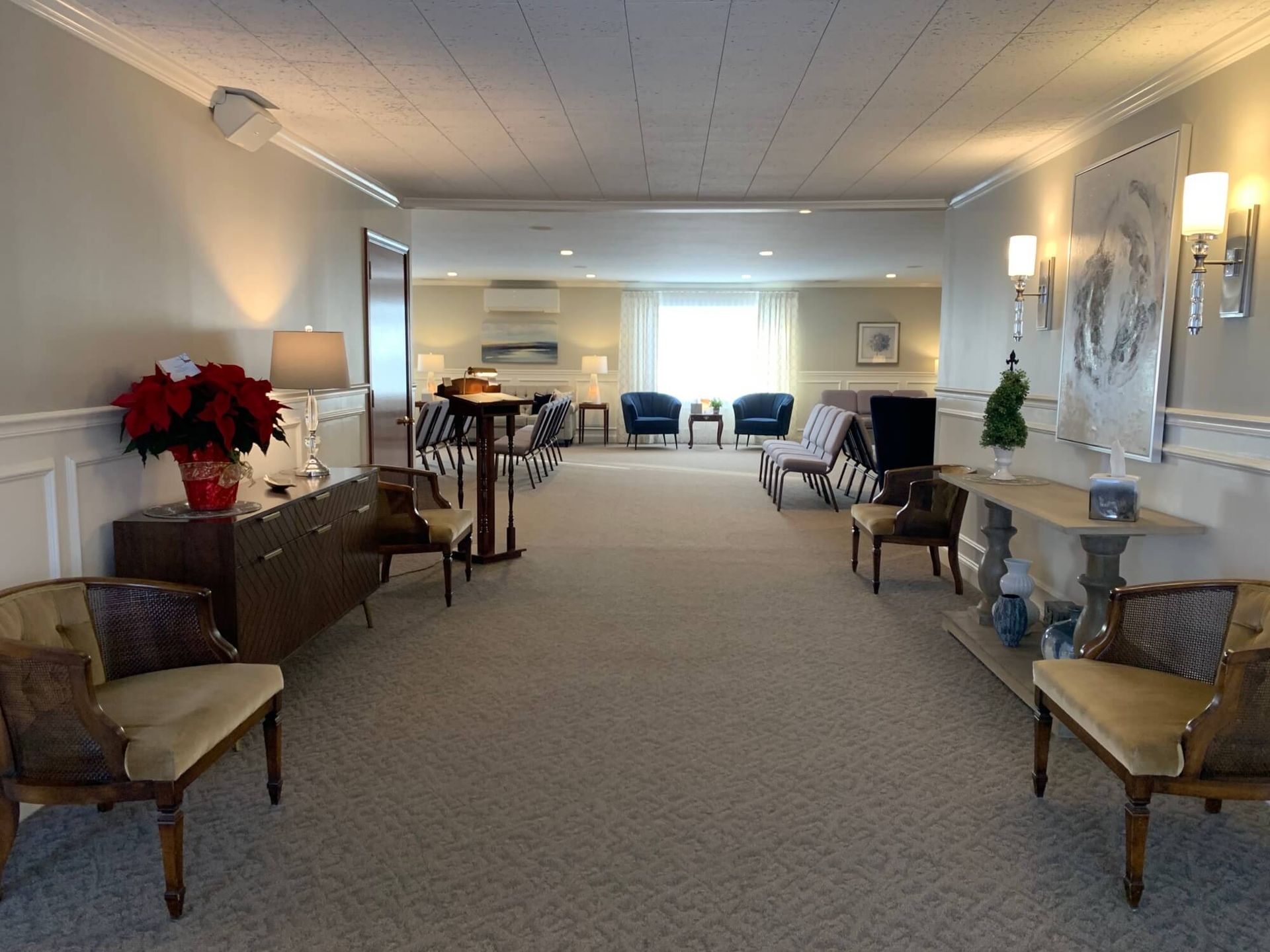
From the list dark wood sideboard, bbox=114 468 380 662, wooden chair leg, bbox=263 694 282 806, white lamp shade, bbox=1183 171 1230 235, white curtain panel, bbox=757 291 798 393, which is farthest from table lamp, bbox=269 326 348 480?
white curtain panel, bbox=757 291 798 393

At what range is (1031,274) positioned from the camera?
4.46 meters

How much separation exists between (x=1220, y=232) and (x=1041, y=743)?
185 cm

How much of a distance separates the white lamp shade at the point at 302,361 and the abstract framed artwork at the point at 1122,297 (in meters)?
3.31

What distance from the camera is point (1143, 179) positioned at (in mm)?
3445

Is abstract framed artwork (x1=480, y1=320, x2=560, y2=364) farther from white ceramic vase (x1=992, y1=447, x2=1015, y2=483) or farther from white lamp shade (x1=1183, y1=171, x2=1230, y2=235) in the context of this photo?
white lamp shade (x1=1183, y1=171, x2=1230, y2=235)

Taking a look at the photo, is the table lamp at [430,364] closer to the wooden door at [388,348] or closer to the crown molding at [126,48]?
the wooden door at [388,348]

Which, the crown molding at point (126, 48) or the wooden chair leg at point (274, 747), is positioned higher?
the crown molding at point (126, 48)

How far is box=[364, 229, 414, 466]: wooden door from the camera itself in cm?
559

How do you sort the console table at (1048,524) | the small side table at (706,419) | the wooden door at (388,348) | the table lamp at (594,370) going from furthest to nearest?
the table lamp at (594,370) → the small side table at (706,419) → the wooden door at (388,348) → the console table at (1048,524)

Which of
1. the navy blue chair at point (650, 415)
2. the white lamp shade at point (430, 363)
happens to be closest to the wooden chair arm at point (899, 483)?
the navy blue chair at point (650, 415)

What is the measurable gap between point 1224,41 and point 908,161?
192 cm

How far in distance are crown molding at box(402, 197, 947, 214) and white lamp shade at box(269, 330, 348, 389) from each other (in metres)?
2.42

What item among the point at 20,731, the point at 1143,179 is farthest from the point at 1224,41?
the point at 20,731

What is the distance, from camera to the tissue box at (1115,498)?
301 centimetres
